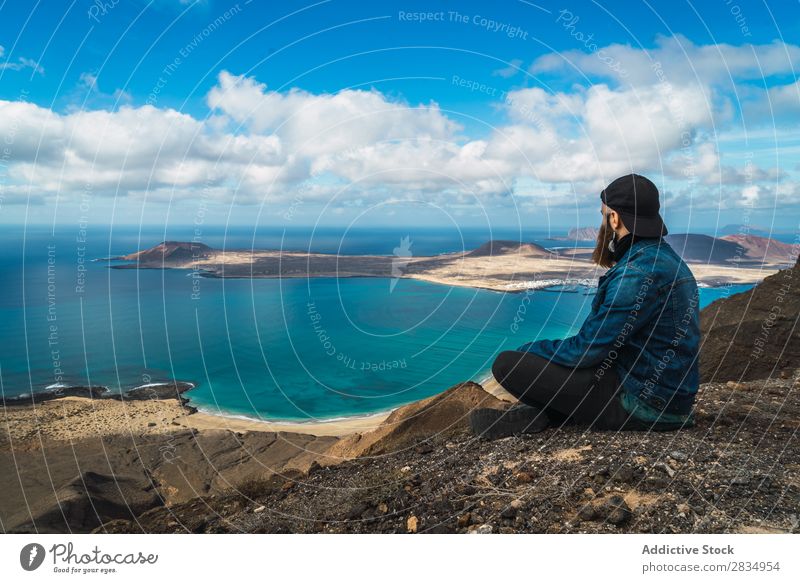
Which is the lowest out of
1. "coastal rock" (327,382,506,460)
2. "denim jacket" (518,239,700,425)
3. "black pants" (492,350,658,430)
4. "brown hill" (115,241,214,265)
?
"coastal rock" (327,382,506,460)

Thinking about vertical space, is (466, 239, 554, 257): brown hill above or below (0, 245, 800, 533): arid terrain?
above

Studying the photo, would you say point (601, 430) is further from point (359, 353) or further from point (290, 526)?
point (359, 353)

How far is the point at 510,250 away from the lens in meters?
85.4

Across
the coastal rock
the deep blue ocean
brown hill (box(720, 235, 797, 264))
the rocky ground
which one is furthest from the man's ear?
brown hill (box(720, 235, 797, 264))

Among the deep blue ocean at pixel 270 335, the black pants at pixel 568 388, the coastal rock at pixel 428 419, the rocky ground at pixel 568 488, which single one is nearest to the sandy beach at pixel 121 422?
the deep blue ocean at pixel 270 335

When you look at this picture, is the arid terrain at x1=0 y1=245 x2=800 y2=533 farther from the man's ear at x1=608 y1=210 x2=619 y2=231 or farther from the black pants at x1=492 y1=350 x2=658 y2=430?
the man's ear at x1=608 y1=210 x2=619 y2=231

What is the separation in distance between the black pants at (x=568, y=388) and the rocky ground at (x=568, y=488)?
0.17 m

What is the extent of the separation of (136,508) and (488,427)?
12067mm

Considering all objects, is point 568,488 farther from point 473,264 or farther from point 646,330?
point 473,264

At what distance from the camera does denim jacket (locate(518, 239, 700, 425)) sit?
4.34 metres

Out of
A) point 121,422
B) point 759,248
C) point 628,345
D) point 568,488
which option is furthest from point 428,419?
point 759,248

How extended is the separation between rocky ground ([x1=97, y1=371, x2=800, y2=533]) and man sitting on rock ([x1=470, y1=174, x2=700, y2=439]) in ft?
1.06

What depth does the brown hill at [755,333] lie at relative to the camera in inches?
388

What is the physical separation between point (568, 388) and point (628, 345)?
688 millimetres
